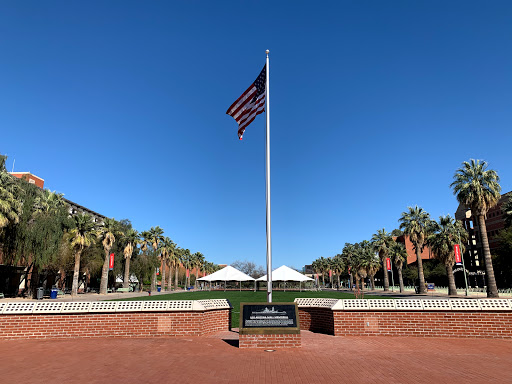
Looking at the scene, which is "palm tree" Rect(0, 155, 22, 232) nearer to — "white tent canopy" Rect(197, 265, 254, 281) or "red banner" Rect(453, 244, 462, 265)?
"white tent canopy" Rect(197, 265, 254, 281)

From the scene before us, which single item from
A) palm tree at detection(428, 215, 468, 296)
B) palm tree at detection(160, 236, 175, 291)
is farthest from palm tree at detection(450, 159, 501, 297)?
palm tree at detection(160, 236, 175, 291)

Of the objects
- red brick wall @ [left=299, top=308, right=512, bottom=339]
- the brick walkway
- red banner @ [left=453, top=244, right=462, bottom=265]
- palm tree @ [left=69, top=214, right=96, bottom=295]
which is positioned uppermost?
palm tree @ [left=69, top=214, right=96, bottom=295]

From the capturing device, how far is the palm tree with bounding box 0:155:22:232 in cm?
2830

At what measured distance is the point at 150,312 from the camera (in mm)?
10859

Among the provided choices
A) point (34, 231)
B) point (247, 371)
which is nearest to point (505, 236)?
point (247, 371)

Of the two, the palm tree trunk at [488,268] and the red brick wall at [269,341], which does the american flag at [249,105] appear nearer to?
the red brick wall at [269,341]

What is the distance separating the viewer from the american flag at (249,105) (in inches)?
547

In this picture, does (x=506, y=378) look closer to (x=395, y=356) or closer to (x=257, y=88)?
(x=395, y=356)

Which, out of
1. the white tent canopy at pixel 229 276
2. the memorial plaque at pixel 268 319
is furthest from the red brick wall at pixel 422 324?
the white tent canopy at pixel 229 276

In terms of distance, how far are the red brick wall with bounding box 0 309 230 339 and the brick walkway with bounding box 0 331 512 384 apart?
15.1 inches

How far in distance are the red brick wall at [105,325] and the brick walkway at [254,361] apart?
1.26 ft

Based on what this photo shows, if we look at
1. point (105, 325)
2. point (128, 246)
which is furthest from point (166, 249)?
point (105, 325)

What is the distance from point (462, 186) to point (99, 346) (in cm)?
3495

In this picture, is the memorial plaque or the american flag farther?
the american flag
